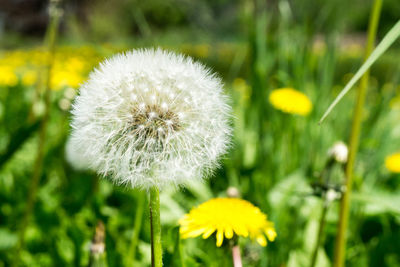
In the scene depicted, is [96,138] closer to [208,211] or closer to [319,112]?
[208,211]

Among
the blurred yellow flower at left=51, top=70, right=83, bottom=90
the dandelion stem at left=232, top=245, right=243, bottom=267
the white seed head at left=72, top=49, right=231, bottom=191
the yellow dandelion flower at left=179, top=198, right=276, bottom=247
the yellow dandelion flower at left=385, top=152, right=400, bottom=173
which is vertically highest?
the blurred yellow flower at left=51, top=70, right=83, bottom=90

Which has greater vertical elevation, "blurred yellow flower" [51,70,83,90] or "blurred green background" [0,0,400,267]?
"blurred yellow flower" [51,70,83,90]

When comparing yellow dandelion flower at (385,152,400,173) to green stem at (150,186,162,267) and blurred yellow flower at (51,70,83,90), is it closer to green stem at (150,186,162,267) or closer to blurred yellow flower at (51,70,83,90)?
green stem at (150,186,162,267)

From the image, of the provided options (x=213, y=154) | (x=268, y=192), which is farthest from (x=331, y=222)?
(x=213, y=154)

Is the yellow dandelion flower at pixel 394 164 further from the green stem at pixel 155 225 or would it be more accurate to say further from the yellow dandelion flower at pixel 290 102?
the green stem at pixel 155 225

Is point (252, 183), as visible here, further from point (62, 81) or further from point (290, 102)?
point (62, 81)

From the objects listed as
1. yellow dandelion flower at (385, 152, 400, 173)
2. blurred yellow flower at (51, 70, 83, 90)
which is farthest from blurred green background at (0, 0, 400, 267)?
yellow dandelion flower at (385, 152, 400, 173)
